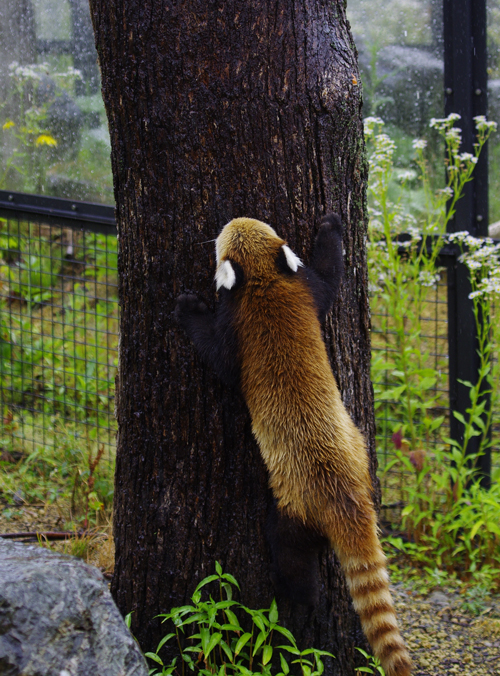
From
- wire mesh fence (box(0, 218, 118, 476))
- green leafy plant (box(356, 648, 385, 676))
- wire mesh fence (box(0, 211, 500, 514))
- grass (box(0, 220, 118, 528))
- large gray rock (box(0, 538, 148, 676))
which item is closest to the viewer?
large gray rock (box(0, 538, 148, 676))

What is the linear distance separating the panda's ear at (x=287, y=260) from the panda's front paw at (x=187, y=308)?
40 centimetres

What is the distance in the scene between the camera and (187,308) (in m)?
2.78

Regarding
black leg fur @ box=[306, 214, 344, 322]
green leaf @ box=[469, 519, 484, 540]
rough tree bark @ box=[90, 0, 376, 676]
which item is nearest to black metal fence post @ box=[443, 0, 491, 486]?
green leaf @ box=[469, 519, 484, 540]

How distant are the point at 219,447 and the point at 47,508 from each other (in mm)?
2741

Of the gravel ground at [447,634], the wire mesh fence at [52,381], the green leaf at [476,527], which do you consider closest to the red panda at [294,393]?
the gravel ground at [447,634]

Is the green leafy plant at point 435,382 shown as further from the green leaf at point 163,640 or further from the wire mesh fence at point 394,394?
the green leaf at point 163,640

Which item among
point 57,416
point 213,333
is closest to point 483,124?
point 213,333

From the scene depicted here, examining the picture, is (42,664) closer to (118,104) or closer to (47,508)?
(118,104)

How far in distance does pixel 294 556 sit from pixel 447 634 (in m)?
1.64

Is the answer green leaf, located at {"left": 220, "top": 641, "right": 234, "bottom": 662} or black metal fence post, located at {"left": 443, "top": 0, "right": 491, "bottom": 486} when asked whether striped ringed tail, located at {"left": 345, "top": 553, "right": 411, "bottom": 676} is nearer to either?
green leaf, located at {"left": 220, "top": 641, "right": 234, "bottom": 662}

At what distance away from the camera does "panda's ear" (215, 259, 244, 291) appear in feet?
8.82

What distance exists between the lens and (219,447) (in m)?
2.88

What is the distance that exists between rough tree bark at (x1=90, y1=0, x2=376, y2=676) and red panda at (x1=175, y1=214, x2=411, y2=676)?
0.40 feet

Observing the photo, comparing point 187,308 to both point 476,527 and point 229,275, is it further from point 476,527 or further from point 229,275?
point 476,527
